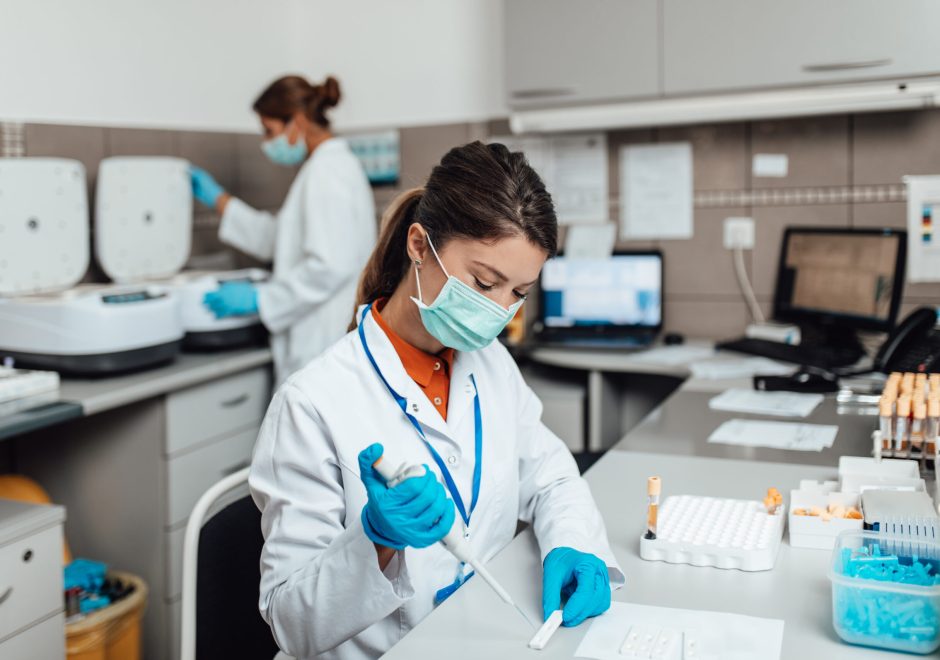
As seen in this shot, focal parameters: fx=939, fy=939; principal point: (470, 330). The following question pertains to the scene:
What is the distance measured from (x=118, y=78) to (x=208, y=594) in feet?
7.10

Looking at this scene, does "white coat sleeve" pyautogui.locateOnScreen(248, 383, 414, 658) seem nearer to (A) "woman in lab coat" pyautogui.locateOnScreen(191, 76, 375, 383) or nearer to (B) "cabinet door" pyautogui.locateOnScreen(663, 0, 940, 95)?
(A) "woman in lab coat" pyautogui.locateOnScreen(191, 76, 375, 383)

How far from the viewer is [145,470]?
2.49 meters

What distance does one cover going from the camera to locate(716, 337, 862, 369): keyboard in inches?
101

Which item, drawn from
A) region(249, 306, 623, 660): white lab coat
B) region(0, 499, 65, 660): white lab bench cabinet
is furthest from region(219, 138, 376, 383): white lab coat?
region(249, 306, 623, 660): white lab coat

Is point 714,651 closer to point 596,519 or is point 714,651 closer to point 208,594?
point 596,519

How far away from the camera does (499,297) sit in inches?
54.2

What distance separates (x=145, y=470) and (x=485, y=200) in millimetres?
1555

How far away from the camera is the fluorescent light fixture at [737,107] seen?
257 cm

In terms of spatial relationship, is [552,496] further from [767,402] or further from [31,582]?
[31,582]

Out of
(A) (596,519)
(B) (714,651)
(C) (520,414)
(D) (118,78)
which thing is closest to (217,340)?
(D) (118,78)

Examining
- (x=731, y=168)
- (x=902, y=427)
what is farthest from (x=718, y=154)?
(x=902, y=427)

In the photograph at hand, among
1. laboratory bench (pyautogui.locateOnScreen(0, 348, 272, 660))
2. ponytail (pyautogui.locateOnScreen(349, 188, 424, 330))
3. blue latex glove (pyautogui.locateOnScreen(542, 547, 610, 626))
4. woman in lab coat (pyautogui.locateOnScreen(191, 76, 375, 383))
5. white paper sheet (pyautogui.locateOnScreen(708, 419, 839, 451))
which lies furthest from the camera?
woman in lab coat (pyautogui.locateOnScreen(191, 76, 375, 383))

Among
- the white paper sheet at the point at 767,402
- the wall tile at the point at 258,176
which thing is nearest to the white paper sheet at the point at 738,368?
the white paper sheet at the point at 767,402

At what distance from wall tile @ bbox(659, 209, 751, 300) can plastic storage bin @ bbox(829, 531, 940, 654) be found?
2.14 meters
